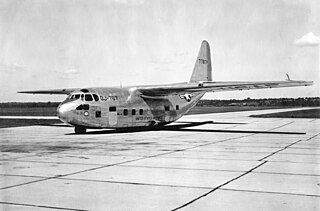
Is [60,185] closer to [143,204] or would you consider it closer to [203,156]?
[143,204]

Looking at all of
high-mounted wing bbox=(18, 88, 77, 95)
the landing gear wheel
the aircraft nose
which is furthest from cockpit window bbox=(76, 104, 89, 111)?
high-mounted wing bbox=(18, 88, 77, 95)

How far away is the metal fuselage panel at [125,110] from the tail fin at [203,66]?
12.7 ft

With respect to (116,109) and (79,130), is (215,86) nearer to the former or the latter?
(116,109)

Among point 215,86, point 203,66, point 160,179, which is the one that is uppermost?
point 203,66

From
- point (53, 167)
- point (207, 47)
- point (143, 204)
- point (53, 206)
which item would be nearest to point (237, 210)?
point (143, 204)

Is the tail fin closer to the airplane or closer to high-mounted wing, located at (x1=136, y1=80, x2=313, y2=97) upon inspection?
the airplane

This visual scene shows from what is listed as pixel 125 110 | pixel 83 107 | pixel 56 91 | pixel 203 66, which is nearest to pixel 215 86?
pixel 125 110

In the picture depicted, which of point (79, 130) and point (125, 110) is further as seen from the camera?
point (125, 110)

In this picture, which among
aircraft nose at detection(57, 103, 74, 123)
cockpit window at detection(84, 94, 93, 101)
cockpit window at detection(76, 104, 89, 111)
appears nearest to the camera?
aircraft nose at detection(57, 103, 74, 123)

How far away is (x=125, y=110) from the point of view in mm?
25031

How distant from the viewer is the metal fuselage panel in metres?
Result: 22.8

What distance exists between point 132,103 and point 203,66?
10688mm

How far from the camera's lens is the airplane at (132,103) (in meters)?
22.7

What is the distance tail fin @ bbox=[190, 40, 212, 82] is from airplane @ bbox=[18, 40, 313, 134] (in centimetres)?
326
